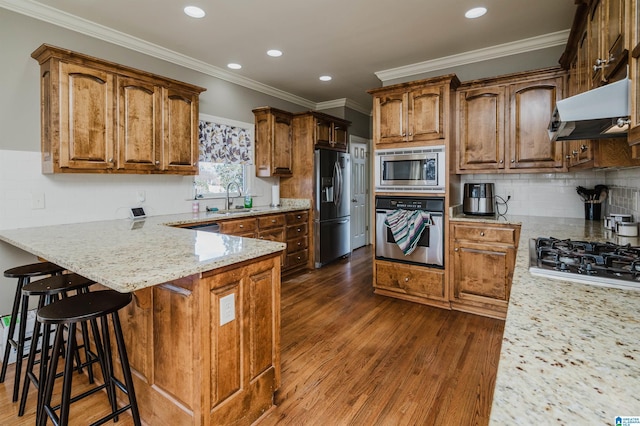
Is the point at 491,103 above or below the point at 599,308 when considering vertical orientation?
above

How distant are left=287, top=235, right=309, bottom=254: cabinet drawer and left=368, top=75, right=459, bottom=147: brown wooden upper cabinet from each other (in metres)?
1.82

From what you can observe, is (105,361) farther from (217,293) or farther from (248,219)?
(248,219)

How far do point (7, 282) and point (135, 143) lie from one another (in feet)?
4.93

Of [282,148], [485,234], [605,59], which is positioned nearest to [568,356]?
[605,59]

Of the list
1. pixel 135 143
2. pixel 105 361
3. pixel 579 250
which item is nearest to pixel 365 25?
pixel 135 143

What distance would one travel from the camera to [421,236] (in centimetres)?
352

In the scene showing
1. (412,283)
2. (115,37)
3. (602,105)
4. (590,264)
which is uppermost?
(115,37)

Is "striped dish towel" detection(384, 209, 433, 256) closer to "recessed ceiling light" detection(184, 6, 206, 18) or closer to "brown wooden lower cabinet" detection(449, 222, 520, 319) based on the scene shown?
"brown wooden lower cabinet" detection(449, 222, 520, 319)

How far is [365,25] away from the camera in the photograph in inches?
125

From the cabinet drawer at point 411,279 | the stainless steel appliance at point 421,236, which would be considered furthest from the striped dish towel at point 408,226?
the cabinet drawer at point 411,279

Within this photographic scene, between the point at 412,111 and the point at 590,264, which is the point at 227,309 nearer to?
the point at 590,264

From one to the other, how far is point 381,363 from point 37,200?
3052mm

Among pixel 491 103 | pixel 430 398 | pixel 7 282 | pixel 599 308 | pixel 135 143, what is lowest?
pixel 430 398

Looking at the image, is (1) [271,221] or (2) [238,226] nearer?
(2) [238,226]
